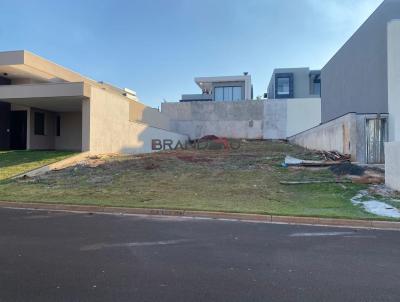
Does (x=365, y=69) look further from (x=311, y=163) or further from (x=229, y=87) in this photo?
(x=229, y=87)

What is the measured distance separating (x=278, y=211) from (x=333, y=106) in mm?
21251

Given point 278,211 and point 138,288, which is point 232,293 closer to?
point 138,288

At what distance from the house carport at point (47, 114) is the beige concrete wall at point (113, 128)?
0.76 meters

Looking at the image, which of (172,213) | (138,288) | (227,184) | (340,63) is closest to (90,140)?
(227,184)

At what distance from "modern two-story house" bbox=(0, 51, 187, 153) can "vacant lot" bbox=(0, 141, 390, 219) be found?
4.58m

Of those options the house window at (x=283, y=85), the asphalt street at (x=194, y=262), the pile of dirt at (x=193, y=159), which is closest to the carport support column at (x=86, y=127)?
the pile of dirt at (x=193, y=159)

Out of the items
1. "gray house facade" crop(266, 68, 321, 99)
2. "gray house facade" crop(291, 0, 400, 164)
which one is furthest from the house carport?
"gray house facade" crop(266, 68, 321, 99)

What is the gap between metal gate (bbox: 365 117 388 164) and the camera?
18250 mm

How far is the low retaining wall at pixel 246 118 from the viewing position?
43.2m

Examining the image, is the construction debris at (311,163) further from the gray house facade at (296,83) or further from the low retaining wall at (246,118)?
the gray house facade at (296,83)

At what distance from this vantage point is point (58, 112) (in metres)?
31.0

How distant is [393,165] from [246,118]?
102 feet

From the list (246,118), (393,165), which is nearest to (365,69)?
(393,165)

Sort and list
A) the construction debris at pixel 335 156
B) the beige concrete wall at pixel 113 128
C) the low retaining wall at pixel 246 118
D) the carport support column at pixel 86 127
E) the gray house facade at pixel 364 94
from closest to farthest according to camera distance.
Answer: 1. the gray house facade at pixel 364 94
2. the construction debris at pixel 335 156
3. the carport support column at pixel 86 127
4. the beige concrete wall at pixel 113 128
5. the low retaining wall at pixel 246 118
